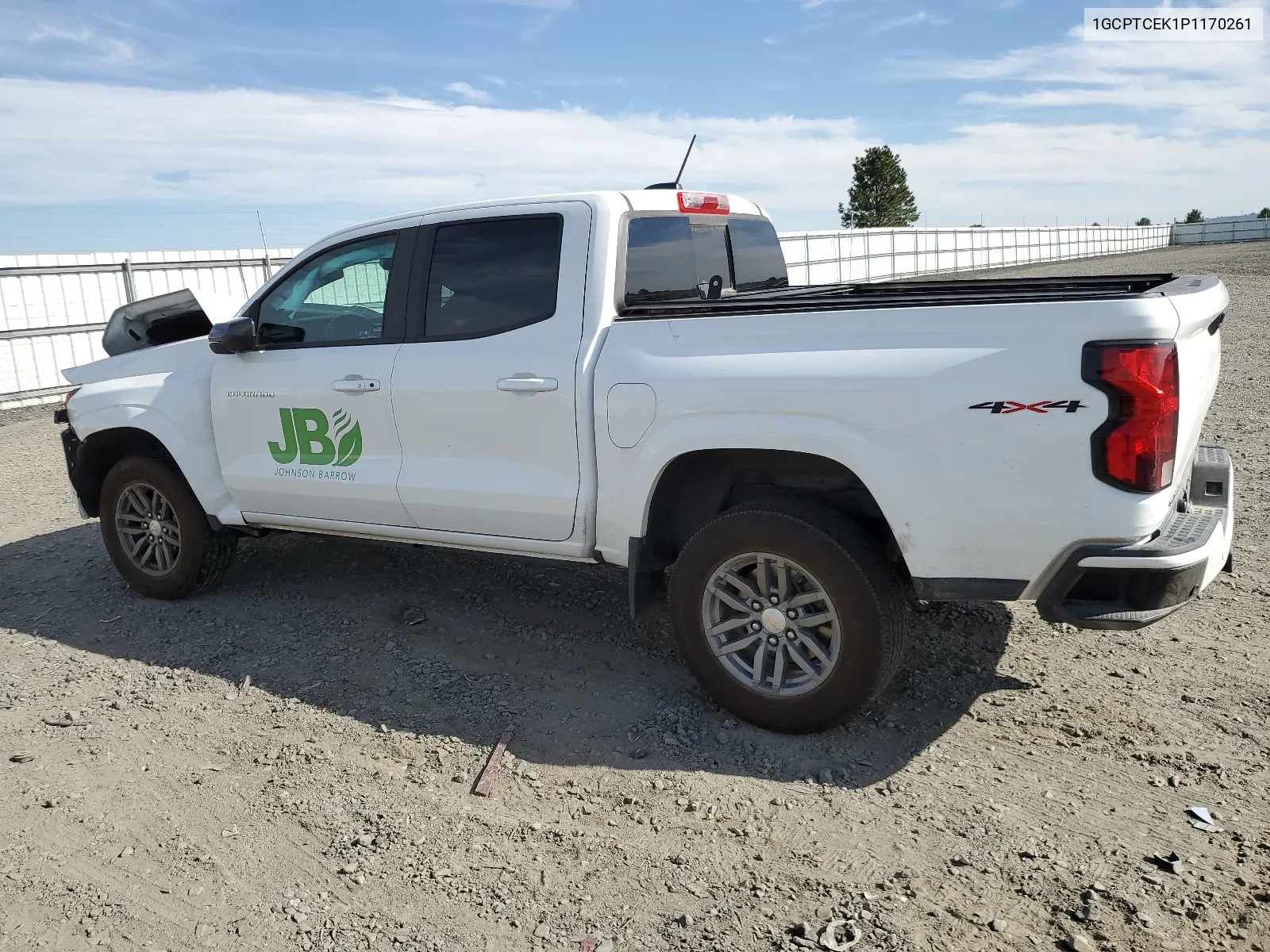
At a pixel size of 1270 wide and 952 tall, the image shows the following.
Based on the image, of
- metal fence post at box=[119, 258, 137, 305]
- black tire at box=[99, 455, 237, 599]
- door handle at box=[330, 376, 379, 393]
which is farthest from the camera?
metal fence post at box=[119, 258, 137, 305]

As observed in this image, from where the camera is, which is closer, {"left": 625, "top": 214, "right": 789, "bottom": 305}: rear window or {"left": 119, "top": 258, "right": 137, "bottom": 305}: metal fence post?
{"left": 625, "top": 214, "right": 789, "bottom": 305}: rear window

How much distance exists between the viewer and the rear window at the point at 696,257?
14.4 feet

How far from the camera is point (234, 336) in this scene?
16.1ft

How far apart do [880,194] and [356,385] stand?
53591 millimetres

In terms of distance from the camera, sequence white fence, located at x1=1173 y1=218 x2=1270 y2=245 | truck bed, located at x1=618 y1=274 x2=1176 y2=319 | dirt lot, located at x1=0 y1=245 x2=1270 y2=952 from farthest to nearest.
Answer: white fence, located at x1=1173 y1=218 x2=1270 y2=245 → truck bed, located at x1=618 y1=274 x2=1176 y2=319 → dirt lot, located at x1=0 y1=245 x2=1270 y2=952

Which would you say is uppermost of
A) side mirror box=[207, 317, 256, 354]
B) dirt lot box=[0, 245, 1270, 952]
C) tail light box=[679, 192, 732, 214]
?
tail light box=[679, 192, 732, 214]

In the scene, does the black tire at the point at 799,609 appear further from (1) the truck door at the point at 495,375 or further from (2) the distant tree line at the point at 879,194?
(2) the distant tree line at the point at 879,194

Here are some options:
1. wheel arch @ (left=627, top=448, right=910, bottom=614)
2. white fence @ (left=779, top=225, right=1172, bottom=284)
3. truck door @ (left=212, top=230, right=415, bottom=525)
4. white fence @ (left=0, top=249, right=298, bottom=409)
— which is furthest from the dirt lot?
white fence @ (left=779, top=225, right=1172, bottom=284)

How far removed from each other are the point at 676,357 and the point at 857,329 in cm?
69

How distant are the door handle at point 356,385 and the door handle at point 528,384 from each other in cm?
74

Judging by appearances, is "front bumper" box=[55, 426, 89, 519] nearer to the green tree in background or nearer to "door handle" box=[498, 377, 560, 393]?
"door handle" box=[498, 377, 560, 393]

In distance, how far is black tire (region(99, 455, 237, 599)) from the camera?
546 cm

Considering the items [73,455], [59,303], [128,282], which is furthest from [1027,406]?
[128,282]

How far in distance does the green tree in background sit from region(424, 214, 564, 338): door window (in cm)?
5221
